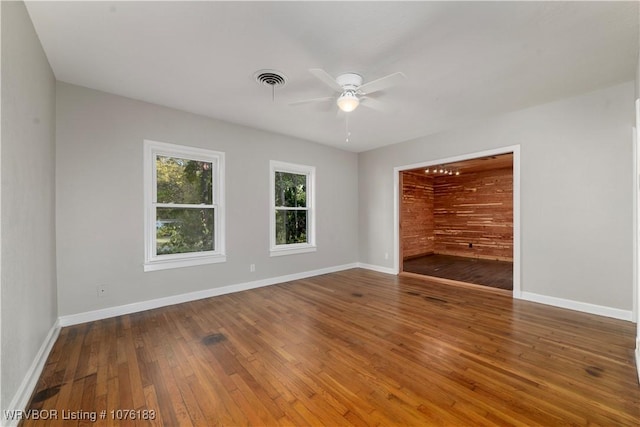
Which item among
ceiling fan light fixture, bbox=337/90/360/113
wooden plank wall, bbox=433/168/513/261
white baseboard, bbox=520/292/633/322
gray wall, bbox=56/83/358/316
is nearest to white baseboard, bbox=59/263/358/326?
gray wall, bbox=56/83/358/316

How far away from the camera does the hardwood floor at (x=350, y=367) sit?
1.59m

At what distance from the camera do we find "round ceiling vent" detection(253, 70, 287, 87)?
264 centimetres

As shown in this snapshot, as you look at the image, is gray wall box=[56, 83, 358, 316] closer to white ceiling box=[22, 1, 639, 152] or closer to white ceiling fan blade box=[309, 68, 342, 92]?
white ceiling box=[22, 1, 639, 152]

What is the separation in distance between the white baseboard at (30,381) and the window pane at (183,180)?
6.02 ft

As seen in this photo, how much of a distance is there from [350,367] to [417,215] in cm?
651

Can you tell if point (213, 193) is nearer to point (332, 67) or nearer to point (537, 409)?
point (332, 67)

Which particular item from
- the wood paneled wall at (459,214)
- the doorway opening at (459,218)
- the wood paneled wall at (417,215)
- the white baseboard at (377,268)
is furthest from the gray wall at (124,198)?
the wood paneled wall at (417,215)

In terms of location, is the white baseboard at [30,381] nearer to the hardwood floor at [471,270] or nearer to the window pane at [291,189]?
the window pane at [291,189]

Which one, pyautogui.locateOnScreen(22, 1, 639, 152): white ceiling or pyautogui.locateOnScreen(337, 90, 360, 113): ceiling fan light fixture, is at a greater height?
pyautogui.locateOnScreen(22, 1, 639, 152): white ceiling

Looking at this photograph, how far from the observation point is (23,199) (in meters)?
1.81

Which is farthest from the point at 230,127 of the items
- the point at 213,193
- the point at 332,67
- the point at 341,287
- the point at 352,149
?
the point at 341,287

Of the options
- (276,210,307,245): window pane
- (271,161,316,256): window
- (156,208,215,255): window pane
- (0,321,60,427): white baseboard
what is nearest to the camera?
(0,321,60,427): white baseboard

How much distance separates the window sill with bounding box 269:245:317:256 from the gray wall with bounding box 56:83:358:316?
0.46 ft

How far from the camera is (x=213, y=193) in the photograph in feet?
13.2
